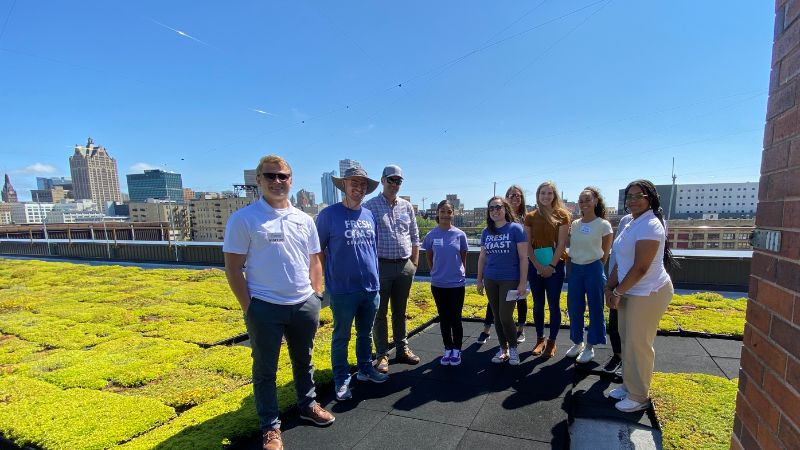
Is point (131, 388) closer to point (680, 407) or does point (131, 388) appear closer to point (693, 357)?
point (680, 407)

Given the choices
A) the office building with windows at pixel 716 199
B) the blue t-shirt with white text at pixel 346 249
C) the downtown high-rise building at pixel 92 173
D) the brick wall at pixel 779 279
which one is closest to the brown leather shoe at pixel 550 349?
the blue t-shirt with white text at pixel 346 249

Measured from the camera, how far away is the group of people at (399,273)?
212 cm

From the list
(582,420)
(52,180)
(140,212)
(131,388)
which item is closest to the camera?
(582,420)

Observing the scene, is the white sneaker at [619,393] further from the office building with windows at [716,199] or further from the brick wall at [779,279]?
the office building with windows at [716,199]

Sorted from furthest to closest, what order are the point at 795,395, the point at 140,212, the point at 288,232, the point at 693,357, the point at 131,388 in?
the point at 140,212
the point at 693,357
the point at 131,388
the point at 288,232
the point at 795,395

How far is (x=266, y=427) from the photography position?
2.17 m

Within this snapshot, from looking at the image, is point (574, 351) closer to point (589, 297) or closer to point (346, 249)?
point (589, 297)

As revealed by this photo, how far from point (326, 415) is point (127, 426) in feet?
4.28

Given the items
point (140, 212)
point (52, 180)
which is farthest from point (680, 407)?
point (52, 180)

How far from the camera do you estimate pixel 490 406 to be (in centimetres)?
250

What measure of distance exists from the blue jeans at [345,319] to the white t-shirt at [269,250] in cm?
48

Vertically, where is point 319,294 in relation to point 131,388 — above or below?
above

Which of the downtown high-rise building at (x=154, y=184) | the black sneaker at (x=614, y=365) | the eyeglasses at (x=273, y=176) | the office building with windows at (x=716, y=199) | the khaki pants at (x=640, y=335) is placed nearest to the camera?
the eyeglasses at (x=273, y=176)

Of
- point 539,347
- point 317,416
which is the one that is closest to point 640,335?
point 539,347
